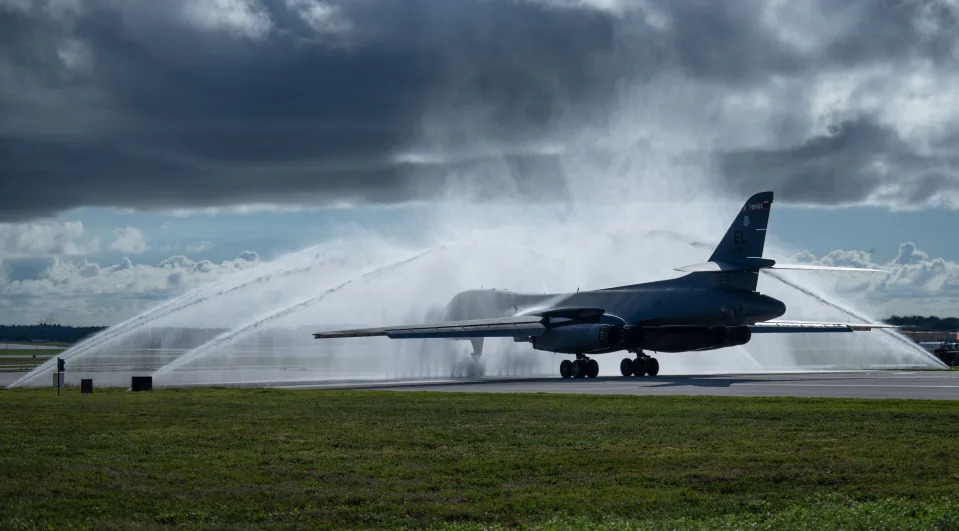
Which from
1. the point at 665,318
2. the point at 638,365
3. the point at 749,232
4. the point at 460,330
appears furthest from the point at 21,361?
the point at 749,232

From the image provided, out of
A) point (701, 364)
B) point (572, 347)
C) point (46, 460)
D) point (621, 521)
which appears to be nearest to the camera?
point (621, 521)

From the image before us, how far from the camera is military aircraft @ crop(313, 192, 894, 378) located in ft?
146

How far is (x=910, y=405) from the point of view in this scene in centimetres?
2678

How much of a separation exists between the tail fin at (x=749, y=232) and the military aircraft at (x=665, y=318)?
42 mm

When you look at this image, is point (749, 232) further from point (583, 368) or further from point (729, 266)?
point (583, 368)

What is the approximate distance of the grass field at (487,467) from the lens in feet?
39.1

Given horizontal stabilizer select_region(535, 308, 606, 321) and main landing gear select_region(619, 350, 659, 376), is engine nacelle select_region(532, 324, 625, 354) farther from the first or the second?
main landing gear select_region(619, 350, 659, 376)

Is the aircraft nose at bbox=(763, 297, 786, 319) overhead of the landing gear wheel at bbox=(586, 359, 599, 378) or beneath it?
overhead

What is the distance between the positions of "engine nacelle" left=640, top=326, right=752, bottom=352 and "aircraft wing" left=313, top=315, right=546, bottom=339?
4744 mm

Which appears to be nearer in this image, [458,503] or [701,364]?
[458,503]

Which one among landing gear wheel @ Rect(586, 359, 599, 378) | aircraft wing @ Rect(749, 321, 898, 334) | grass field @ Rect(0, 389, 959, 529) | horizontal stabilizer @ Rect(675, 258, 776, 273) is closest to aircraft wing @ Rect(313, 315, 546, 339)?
landing gear wheel @ Rect(586, 359, 599, 378)

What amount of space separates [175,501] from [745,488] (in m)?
7.20

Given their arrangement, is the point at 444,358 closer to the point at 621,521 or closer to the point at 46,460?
the point at 46,460

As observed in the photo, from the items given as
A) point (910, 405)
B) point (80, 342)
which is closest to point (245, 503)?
point (910, 405)
